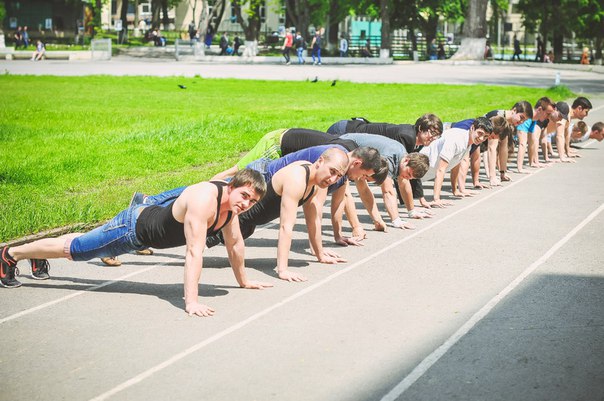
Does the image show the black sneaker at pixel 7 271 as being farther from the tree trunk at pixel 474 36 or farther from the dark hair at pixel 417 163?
the tree trunk at pixel 474 36

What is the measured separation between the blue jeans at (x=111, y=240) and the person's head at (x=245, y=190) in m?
0.95

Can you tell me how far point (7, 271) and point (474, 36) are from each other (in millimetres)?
55720

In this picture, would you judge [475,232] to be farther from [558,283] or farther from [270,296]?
[270,296]

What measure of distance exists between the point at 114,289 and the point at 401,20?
65.0 m

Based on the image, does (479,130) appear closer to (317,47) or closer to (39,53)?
(39,53)

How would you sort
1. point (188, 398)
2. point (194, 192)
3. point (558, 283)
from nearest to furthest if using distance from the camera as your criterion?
point (188, 398)
point (194, 192)
point (558, 283)

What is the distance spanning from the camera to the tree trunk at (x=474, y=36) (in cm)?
6031

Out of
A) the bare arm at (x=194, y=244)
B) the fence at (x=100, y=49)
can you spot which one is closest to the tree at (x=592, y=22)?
the fence at (x=100, y=49)

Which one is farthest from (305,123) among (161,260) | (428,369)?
(428,369)

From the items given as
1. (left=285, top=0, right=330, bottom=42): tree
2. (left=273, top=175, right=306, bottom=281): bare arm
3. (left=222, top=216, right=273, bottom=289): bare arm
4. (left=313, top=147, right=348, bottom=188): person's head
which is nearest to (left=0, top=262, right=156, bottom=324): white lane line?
(left=222, top=216, right=273, bottom=289): bare arm

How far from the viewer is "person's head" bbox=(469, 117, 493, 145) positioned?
1230cm

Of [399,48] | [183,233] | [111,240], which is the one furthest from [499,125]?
[399,48]

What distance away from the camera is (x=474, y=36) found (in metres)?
61.0

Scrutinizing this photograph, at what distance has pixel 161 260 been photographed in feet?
30.8
